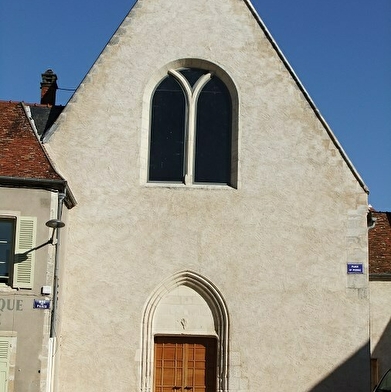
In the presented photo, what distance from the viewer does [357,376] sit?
16219 mm

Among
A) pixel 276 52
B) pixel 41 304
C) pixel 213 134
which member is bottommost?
pixel 41 304

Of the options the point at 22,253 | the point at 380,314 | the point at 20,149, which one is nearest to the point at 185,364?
the point at 22,253

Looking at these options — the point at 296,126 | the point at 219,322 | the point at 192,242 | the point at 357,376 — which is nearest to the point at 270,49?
the point at 296,126

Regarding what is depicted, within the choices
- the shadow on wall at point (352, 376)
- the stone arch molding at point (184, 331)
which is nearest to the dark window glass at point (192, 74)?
the stone arch molding at point (184, 331)

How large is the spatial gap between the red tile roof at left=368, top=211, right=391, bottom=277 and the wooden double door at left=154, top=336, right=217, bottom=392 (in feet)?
18.7

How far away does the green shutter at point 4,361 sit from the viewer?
14227 millimetres

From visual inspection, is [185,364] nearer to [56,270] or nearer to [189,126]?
[56,270]

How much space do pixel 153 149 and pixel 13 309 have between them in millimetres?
4903

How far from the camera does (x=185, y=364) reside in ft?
54.1

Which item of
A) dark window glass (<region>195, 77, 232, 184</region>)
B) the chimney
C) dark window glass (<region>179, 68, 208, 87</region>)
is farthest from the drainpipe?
the chimney

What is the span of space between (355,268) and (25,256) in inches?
274

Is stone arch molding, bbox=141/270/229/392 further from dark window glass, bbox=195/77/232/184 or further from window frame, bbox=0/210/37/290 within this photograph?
window frame, bbox=0/210/37/290

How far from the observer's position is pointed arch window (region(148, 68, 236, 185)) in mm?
17203

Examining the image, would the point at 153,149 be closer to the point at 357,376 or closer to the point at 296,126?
the point at 296,126
